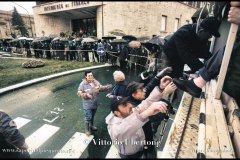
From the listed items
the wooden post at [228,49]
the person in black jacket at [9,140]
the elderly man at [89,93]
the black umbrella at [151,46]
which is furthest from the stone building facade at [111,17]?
the person in black jacket at [9,140]

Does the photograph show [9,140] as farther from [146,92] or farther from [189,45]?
[189,45]

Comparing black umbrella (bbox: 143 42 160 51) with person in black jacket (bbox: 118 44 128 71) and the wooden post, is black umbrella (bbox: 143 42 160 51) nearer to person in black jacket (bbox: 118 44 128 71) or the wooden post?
person in black jacket (bbox: 118 44 128 71)

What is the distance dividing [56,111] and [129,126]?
513cm

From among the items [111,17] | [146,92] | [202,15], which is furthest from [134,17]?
[146,92]

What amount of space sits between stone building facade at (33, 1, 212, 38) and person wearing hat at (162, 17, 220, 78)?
1739cm

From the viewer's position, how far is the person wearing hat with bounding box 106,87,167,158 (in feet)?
6.70

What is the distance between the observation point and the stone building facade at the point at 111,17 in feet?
80.0

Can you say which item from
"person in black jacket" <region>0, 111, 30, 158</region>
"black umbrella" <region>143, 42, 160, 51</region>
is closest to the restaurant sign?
"black umbrella" <region>143, 42, 160, 51</region>

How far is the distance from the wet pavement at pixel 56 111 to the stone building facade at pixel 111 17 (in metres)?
14.6

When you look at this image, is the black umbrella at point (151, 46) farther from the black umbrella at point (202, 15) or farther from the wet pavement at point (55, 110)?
the black umbrella at point (202, 15)

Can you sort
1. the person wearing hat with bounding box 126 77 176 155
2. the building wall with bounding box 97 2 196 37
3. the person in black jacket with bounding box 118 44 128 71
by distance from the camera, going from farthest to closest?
the building wall with bounding box 97 2 196 37 < the person in black jacket with bounding box 118 44 128 71 < the person wearing hat with bounding box 126 77 176 155

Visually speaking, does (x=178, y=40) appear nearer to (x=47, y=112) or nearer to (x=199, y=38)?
(x=199, y=38)

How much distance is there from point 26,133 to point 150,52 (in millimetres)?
9896

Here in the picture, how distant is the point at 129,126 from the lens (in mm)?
2115
